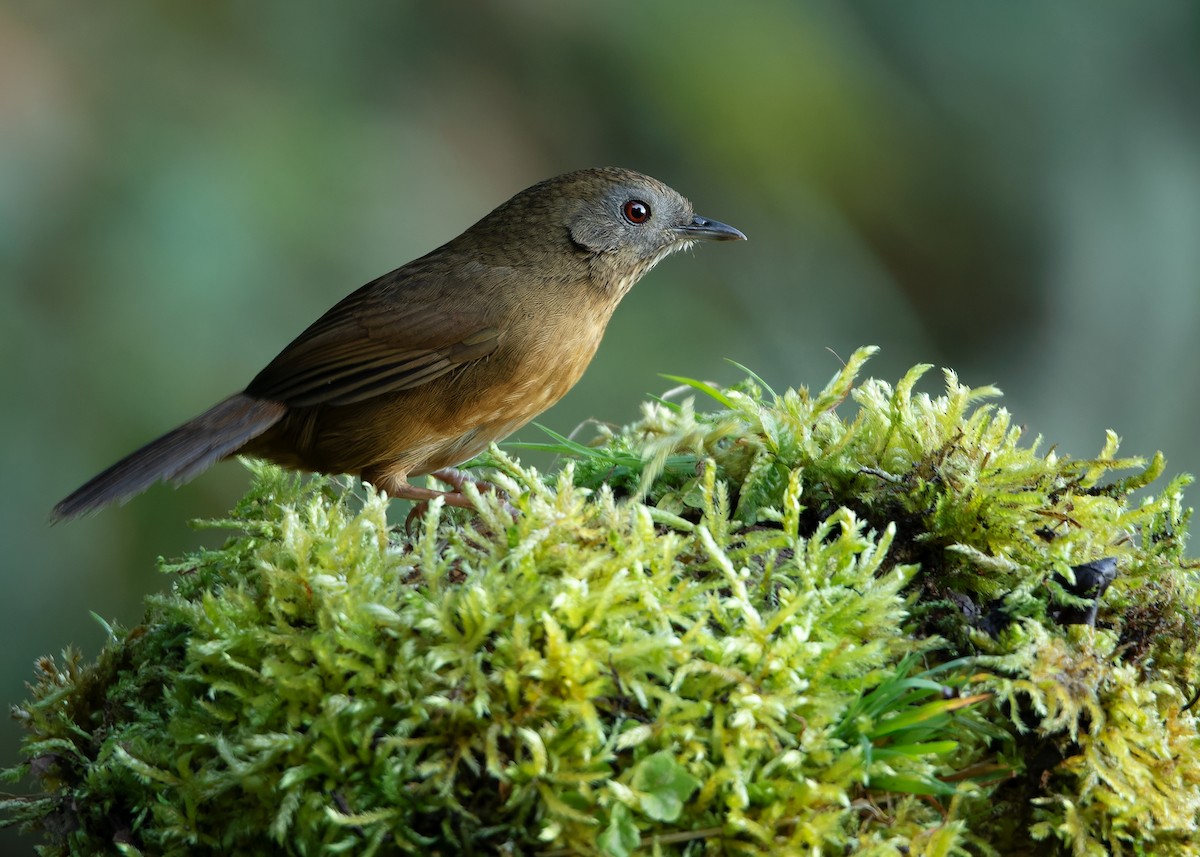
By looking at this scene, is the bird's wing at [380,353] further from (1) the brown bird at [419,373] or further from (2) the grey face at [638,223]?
(2) the grey face at [638,223]

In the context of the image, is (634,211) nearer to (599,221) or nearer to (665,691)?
(599,221)

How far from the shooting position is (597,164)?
19.0 feet

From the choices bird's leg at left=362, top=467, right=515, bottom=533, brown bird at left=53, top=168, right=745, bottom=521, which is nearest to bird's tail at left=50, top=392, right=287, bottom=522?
brown bird at left=53, top=168, right=745, bottom=521

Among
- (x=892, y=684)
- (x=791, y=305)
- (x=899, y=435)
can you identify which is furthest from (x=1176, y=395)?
(x=892, y=684)

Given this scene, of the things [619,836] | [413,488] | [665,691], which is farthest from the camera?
[413,488]

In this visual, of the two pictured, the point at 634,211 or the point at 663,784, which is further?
the point at 634,211

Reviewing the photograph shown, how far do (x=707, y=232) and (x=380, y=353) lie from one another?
1392mm

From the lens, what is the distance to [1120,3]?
5.56 metres

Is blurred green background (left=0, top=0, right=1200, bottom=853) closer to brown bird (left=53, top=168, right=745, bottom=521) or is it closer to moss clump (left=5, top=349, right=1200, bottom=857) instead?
brown bird (left=53, top=168, right=745, bottom=521)

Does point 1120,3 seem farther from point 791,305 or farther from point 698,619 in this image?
point 698,619

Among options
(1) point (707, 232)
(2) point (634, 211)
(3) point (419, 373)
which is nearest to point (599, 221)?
(2) point (634, 211)

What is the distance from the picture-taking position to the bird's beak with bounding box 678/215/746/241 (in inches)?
156

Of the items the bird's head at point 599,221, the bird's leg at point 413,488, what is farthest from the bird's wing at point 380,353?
the bird's head at point 599,221

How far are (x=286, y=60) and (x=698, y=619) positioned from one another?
173 inches
